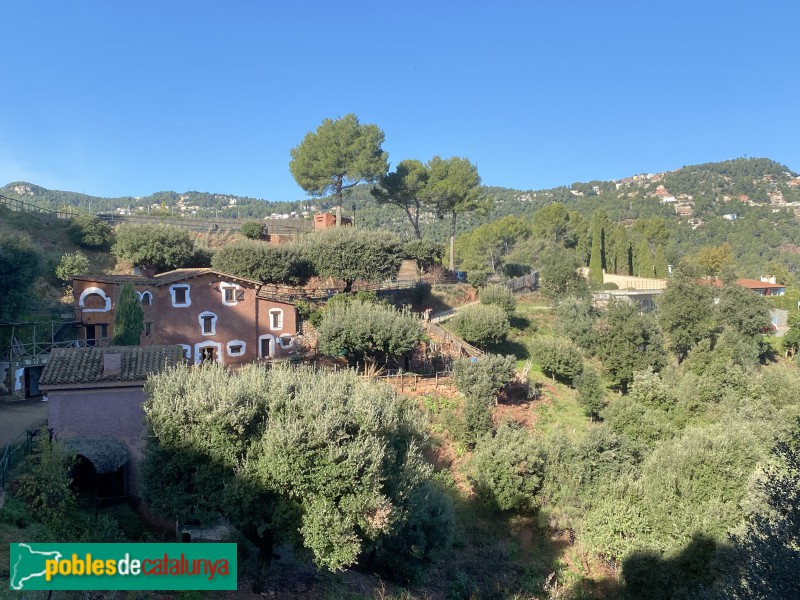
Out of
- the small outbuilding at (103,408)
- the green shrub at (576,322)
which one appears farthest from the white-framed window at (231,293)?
the green shrub at (576,322)

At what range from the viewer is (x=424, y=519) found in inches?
603

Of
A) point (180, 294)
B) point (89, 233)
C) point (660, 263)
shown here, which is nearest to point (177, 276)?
point (180, 294)

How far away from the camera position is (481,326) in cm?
3375

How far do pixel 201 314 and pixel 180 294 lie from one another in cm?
159

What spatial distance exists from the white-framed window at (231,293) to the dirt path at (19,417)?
10356 mm

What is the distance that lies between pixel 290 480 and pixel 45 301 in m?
29.2

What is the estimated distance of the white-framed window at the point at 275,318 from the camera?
32.9 metres

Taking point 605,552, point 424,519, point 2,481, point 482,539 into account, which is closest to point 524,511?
point 482,539

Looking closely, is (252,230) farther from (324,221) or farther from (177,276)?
(177,276)

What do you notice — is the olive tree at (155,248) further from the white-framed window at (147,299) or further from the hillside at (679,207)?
the hillside at (679,207)

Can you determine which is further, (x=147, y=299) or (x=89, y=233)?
(x=89, y=233)

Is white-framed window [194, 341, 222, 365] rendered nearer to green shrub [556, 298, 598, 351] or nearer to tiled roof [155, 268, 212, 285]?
tiled roof [155, 268, 212, 285]

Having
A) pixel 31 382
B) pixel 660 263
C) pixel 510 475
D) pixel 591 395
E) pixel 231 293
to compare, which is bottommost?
pixel 510 475

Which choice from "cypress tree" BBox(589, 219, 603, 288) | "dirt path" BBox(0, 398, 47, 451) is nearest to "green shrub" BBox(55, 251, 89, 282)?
"dirt path" BBox(0, 398, 47, 451)
